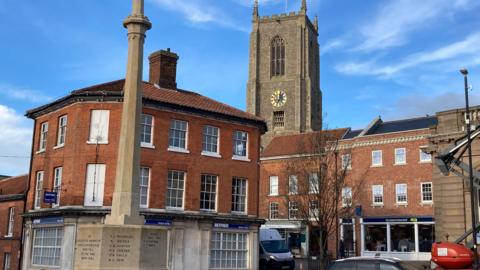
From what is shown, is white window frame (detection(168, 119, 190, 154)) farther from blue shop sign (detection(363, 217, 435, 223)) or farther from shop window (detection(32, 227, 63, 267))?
blue shop sign (detection(363, 217, 435, 223))

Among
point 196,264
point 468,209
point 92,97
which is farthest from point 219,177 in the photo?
point 468,209

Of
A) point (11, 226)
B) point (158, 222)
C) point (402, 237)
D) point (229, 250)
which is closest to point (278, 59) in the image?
point (402, 237)

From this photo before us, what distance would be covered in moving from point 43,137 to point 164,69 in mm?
8056

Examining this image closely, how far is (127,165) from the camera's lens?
38.5ft

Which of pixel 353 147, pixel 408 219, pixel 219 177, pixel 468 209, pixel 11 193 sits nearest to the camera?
pixel 468 209

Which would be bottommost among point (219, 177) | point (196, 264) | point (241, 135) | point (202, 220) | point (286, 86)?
point (196, 264)

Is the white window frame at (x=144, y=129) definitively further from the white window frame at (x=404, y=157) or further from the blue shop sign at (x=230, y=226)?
the white window frame at (x=404, y=157)

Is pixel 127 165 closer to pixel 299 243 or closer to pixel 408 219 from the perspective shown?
pixel 408 219

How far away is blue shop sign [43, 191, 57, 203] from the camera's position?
89.7 feet

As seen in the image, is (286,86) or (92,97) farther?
(286,86)

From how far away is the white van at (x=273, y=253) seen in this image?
31906 mm

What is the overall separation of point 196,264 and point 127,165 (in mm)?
17985

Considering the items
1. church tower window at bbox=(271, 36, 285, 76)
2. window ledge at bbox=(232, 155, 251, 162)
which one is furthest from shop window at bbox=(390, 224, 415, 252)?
church tower window at bbox=(271, 36, 285, 76)

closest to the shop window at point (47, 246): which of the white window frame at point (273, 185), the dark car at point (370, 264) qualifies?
the dark car at point (370, 264)
